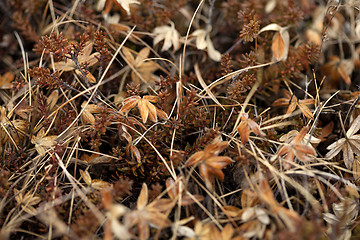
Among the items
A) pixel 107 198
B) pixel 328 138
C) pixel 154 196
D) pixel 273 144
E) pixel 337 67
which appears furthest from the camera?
pixel 337 67

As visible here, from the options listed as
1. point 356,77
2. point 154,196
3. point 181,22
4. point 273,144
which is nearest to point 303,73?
point 356,77

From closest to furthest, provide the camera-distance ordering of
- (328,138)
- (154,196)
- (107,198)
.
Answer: (107,198) → (154,196) → (328,138)

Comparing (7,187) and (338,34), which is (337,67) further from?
(7,187)

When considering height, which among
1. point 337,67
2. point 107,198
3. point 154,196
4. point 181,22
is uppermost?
point 181,22

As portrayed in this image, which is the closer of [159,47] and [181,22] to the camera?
[159,47]

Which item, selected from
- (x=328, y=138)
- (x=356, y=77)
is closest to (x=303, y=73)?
(x=356, y=77)

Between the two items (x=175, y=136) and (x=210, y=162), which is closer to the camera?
(x=210, y=162)

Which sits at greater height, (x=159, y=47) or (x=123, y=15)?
(x=123, y=15)
